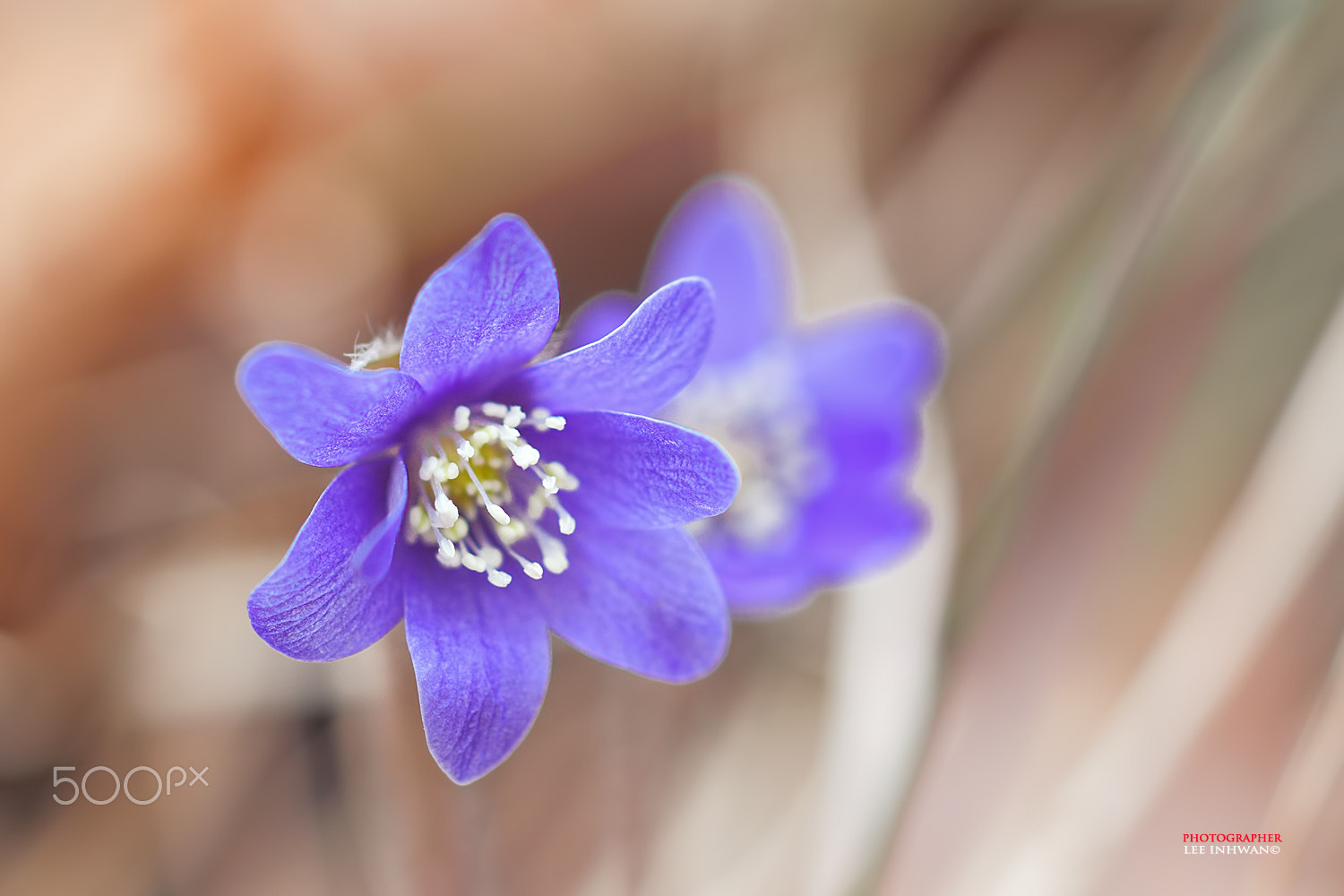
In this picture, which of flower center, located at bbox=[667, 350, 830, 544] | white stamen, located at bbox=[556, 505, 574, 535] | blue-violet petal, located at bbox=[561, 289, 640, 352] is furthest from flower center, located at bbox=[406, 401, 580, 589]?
flower center, located at bbox=[667, 350, 830, 544]

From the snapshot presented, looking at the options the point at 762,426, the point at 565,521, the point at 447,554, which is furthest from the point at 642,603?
the point at 762,426

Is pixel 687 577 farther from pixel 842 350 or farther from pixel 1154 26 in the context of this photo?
pixel 1154 26

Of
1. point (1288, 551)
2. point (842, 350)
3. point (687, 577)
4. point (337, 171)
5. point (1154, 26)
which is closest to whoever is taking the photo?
point (687, 577)

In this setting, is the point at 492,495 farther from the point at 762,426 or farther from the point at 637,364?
the point at 762,426

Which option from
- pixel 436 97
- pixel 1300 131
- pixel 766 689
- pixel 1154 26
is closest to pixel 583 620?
pixel 766 689

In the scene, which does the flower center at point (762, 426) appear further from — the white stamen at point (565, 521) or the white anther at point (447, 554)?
the white anther at point (447, 554)
